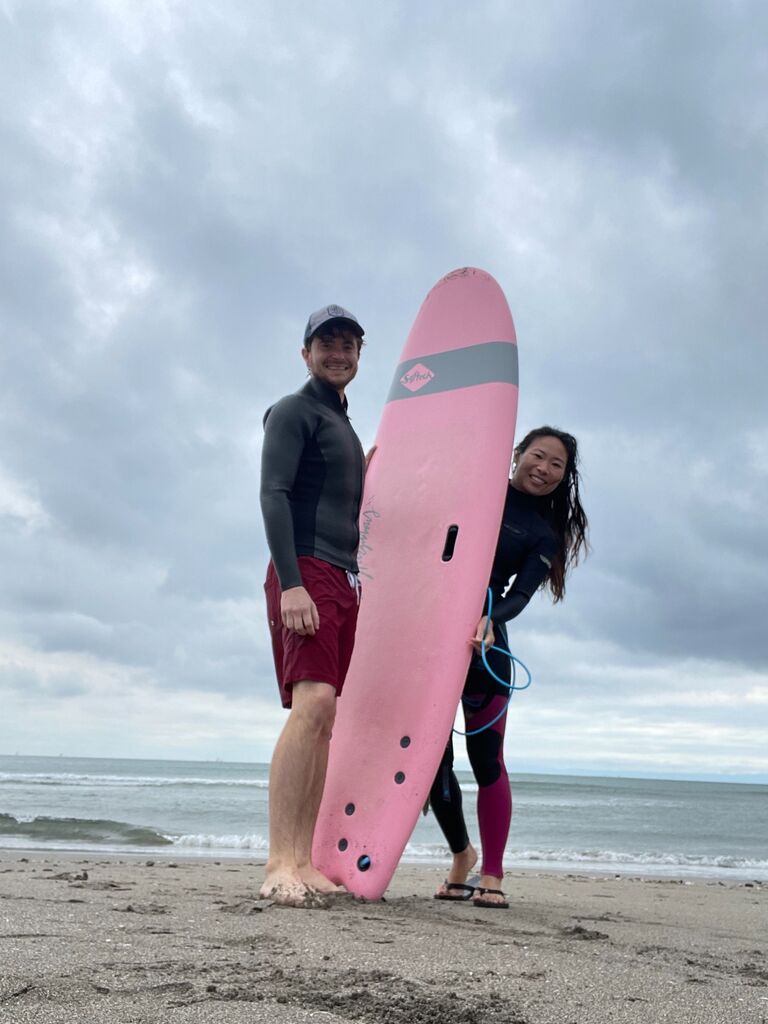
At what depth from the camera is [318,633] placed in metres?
2.47

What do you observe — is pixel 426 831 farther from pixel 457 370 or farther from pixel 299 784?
pixel 299 784

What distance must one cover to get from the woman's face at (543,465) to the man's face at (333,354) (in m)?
0.83

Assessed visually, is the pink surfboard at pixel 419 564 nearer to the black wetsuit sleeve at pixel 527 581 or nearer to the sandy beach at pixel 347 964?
the black wetsuit sleeve at pixel 527 581

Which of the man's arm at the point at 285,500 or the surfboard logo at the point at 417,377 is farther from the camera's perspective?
the surfboard logo at the point at 417,377

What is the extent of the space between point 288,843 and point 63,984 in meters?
1.10

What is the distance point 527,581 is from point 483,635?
0.29 metres

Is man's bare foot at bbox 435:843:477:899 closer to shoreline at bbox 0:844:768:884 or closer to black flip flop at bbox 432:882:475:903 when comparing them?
black flip flop at bbox 432:882:475:903

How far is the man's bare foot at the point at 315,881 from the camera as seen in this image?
2330 mm

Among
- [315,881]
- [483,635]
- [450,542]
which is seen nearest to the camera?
[315,881]

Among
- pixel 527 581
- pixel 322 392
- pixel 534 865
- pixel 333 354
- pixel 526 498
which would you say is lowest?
pixel 534 865

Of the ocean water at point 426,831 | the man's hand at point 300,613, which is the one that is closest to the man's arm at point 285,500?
the man's hand at point 300,613

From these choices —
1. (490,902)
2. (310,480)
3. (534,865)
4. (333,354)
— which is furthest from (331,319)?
(534,865)

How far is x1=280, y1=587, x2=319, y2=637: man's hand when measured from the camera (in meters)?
2.43

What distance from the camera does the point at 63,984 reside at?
1296 mm
